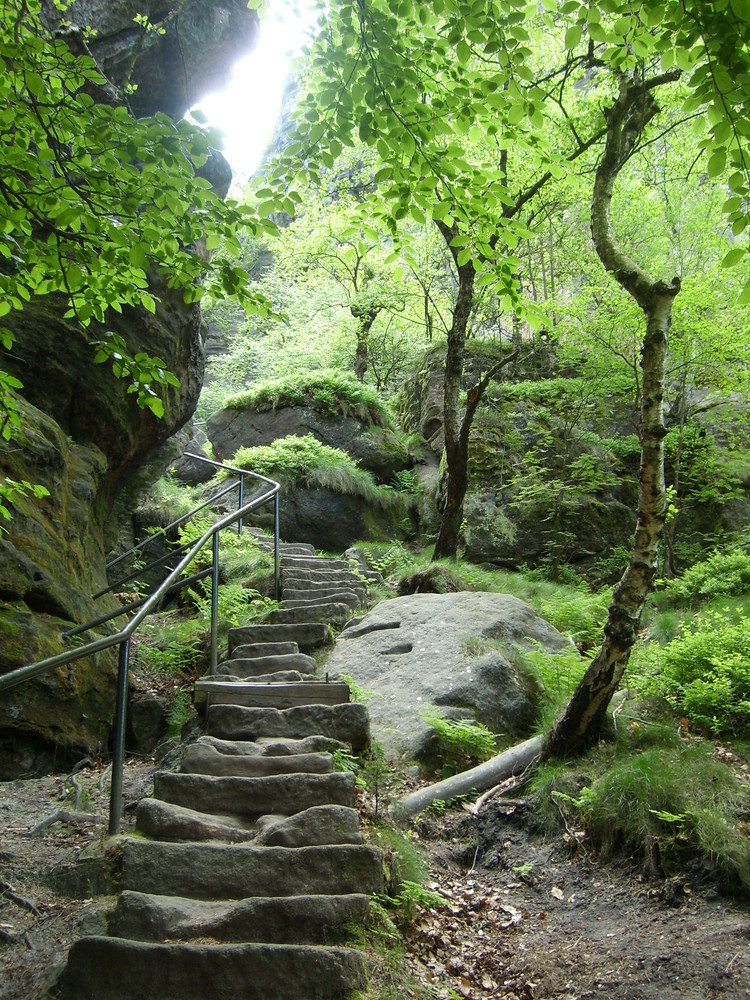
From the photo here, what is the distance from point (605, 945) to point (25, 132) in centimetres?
512

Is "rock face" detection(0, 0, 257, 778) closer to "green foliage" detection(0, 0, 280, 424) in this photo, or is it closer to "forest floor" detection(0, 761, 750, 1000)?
"forest floor" detection(0, 761, 750, 1000)

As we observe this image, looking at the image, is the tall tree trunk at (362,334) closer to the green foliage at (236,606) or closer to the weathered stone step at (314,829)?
the green foliage at (236,606)

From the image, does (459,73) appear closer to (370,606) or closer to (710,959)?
(710,959)

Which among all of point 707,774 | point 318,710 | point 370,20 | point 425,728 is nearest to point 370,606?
point 425,728

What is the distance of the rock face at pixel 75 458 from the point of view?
212 inches

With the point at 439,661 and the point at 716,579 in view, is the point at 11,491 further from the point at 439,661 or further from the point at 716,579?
the point at 716,579

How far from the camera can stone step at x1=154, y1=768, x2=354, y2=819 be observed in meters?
3.86

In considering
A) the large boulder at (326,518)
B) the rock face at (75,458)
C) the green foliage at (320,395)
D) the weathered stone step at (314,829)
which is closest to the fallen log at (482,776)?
the weathered stone step at (314,829)

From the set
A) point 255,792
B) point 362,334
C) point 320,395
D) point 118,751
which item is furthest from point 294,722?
point 362,334

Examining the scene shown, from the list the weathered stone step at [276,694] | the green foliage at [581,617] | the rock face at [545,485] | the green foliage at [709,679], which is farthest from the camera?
the rock face at [545,485]

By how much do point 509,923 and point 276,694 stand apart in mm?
2185

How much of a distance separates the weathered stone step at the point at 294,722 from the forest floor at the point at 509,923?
783 millimetres

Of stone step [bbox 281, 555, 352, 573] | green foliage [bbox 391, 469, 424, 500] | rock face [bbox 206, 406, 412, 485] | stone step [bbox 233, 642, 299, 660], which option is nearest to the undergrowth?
stone step [bbox 233, 642, 299, 660]

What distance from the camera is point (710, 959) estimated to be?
297 centimetres
